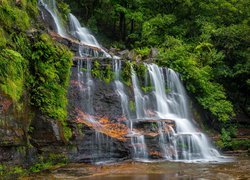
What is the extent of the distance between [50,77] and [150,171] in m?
4.77

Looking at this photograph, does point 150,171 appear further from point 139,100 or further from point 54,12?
point 54,12

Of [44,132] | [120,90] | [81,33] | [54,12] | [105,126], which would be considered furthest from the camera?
[81,33]

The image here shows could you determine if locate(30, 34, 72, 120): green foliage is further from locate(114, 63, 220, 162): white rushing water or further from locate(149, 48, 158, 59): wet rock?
locate(149, 48, 158, 59): wet rock

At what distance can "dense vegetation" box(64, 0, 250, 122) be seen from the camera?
61.2 ft

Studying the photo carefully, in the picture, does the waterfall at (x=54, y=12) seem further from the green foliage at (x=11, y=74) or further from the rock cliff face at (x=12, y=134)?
the rock cliff face at (x=12, y=134)

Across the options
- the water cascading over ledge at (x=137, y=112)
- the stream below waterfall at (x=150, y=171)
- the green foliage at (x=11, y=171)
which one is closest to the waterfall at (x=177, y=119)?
the water cascading over ledge at (x=137, y=112)

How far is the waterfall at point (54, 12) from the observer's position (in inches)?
801

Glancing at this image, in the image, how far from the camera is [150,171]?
34.0ft

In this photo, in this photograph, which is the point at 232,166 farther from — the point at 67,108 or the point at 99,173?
the point at 67,108

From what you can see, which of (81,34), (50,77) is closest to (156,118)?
(50,77)

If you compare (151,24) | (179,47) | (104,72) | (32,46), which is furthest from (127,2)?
(32,46)

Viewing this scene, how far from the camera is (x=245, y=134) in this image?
18.0 metres

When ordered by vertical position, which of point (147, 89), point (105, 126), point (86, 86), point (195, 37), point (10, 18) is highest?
point (195, 37)

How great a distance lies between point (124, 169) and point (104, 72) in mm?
5870
